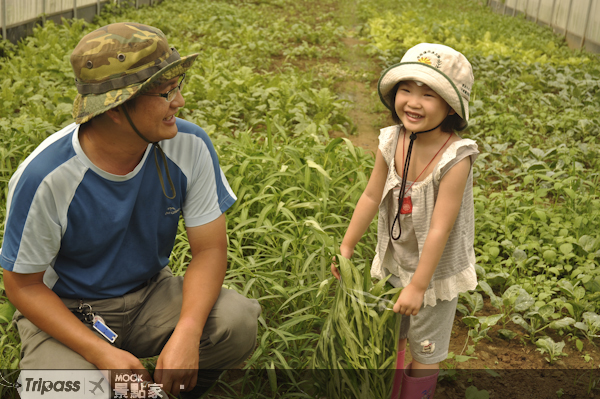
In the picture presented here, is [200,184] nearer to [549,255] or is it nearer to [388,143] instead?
[388,143]

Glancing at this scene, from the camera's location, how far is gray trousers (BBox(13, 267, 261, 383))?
6.00 ft

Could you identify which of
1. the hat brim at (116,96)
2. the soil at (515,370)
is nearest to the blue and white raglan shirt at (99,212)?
the hat brim at (116,96)

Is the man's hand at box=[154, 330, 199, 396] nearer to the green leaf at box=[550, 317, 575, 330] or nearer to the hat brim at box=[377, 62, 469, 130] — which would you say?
the hat brim at box=[377, 62, 469, 130]

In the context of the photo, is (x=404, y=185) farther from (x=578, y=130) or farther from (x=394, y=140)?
(x=578, y=130)

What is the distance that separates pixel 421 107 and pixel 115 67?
94 centimetres

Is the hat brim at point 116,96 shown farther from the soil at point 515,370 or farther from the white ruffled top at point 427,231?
the soil at point 515,370

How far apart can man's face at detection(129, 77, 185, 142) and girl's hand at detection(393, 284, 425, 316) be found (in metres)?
0.87

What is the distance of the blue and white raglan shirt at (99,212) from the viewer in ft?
5.31

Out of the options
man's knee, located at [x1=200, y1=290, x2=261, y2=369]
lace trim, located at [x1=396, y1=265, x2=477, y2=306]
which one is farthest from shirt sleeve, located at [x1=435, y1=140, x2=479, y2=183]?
man's knee, located at [x1=200, y1=290, x2=261, y2=369]

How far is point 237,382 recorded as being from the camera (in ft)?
6.65

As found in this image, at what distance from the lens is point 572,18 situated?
10.0m

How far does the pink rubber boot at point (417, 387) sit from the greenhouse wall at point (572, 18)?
344 inches

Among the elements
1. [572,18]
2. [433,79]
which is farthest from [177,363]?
[572,18]

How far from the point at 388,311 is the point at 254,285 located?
3.20 ft
